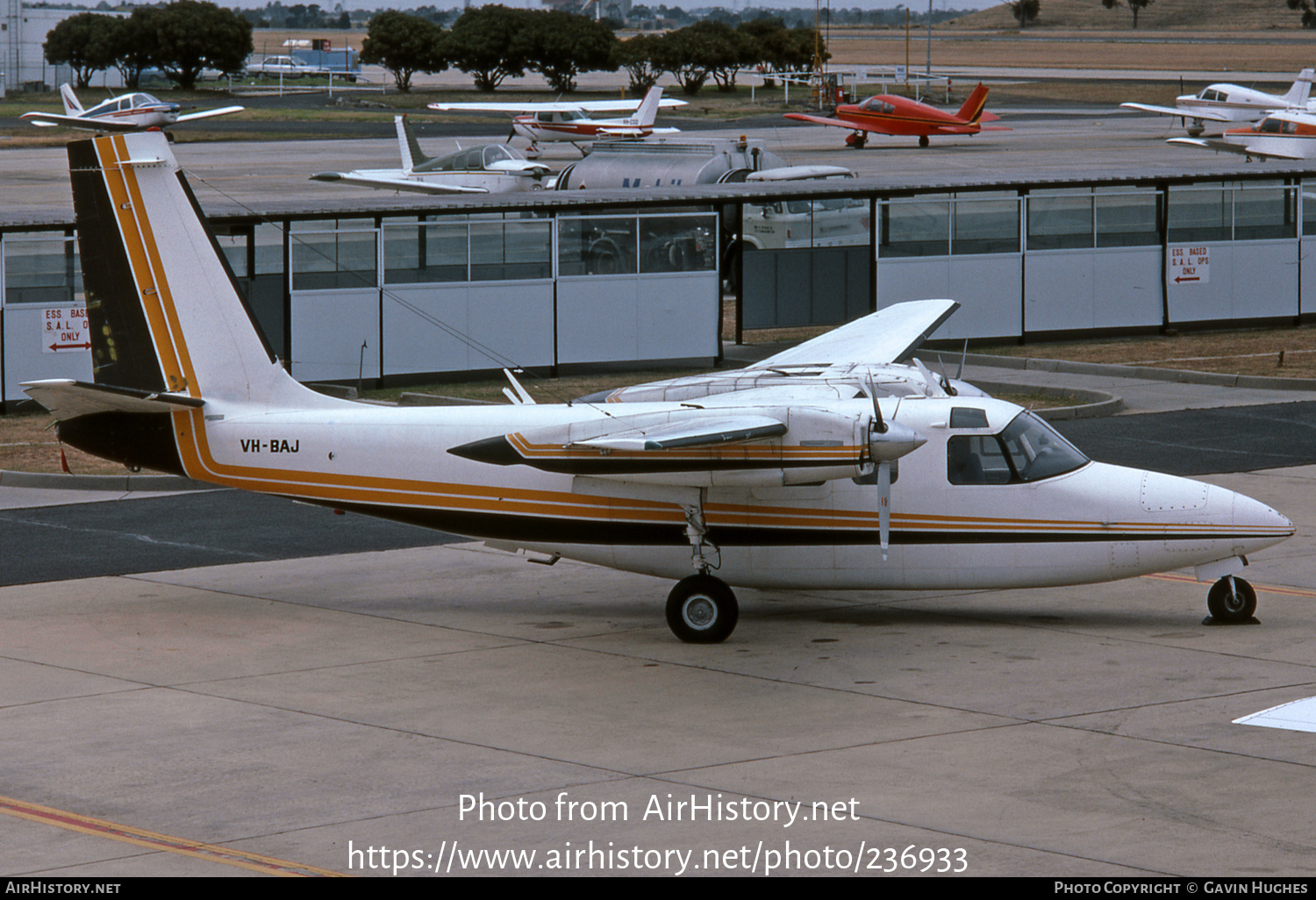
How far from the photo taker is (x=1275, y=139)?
2574 inches

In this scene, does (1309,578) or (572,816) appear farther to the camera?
(1309,578)

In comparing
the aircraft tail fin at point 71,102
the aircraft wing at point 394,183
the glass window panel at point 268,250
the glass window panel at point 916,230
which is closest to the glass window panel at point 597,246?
the glass window panel at point 268,250

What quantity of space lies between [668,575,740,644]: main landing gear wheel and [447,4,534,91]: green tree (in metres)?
99.2

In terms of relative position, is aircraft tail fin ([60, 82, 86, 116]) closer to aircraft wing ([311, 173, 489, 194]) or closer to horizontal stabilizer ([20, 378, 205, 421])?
aircraft wing ([311, 173, 489, 194])

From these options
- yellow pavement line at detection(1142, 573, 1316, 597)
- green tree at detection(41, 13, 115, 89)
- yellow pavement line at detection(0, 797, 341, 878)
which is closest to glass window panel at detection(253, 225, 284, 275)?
yellow pavement line at detection(1142, 573, 1316, 597)

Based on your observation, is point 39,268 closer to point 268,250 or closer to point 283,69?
point 268,250

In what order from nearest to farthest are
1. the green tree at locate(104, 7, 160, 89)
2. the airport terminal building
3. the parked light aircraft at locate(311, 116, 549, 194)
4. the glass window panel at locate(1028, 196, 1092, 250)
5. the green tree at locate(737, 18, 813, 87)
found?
1. the airport terminal building
2. the glass window panel at locate(1028, 196, 1092, 250)
3. the parked light aircraft at locate(311, 116, 549, 194)
4. the green tree at locate(104, 7, 160, 89)
5. the green tree at locate(737, 18, 813, 87)

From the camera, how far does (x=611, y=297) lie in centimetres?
3170

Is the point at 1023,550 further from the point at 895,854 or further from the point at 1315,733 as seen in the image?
the point at 895,854

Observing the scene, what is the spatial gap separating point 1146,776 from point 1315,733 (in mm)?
1806

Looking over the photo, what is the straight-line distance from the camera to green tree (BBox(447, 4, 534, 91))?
10975 cm

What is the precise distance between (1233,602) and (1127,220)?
22.3 m
